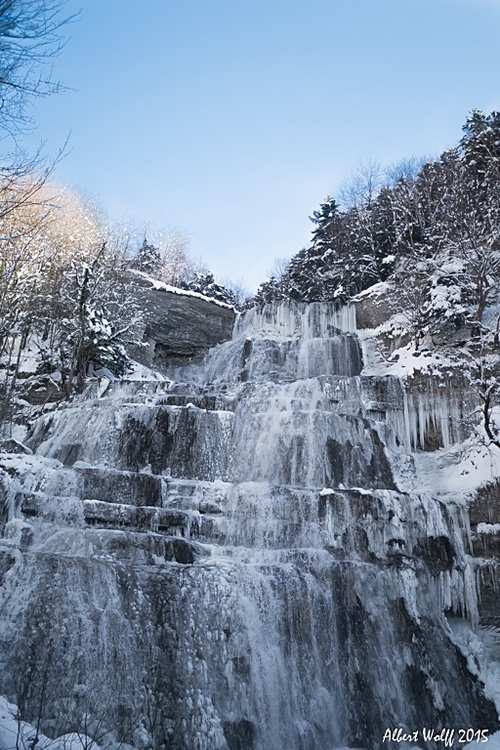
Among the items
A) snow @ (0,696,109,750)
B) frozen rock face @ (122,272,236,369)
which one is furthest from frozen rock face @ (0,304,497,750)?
frozen rock face @ (122,272,236,369)

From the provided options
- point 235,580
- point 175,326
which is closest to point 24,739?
point 235,580

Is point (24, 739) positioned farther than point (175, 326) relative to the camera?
No

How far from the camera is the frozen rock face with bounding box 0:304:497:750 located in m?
5.91

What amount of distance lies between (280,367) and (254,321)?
389 centimetres

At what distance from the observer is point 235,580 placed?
7129mm

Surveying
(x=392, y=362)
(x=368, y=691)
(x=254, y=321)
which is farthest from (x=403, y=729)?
(x=254, y=321)

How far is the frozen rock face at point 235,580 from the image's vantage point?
591cm

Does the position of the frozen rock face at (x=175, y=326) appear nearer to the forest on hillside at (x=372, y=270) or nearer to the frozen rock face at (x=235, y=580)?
the forest on hillside at (x=372, y=270)

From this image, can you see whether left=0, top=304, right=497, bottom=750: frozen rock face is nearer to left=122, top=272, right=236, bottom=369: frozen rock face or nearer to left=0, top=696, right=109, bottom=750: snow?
left=0, top=696, right=109, bottom=750: snow

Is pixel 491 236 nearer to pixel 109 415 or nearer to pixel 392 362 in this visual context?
pixel 392 362

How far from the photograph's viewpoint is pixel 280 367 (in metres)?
17.3

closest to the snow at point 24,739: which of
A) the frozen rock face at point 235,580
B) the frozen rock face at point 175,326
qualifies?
the frozen rock face at point 235,580

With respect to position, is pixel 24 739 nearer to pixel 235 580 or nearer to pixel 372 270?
pixel 235 580

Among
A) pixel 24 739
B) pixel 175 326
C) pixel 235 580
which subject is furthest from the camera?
pixel 175 326
